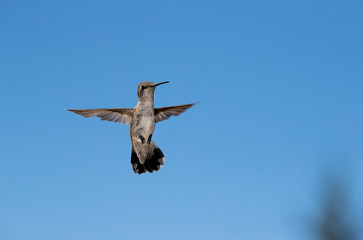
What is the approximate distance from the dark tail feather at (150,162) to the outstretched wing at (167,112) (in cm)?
53

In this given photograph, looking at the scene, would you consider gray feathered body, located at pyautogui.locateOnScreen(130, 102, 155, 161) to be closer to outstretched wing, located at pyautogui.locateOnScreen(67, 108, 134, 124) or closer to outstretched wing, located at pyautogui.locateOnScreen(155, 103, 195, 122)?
outstretched wing, located at pyautogui.locateOnScreen(67, 108, 134, 124)

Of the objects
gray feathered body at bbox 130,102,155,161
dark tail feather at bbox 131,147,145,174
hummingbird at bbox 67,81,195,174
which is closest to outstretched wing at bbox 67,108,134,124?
hummingbird at bbox 67,81,195,174

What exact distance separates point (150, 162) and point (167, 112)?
855 mm

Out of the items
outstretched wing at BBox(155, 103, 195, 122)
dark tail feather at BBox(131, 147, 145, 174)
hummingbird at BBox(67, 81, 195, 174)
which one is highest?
outstretched wing at BBox(155, 103, 195, 122)

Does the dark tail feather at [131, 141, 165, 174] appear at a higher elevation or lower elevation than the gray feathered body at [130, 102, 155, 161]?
lower

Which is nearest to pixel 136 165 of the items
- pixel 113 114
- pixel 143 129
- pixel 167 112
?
pixel 143 129

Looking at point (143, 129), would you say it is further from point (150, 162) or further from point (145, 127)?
point (150, 162)

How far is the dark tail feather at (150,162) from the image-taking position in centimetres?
397

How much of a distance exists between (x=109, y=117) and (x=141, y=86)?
26.5 inches

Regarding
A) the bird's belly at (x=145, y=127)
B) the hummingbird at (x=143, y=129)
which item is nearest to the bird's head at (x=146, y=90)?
the hummingbird at (x=143, y=129)

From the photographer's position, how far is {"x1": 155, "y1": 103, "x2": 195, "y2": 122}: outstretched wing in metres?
4.62

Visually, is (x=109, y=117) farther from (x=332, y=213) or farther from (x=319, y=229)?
(x=332, y=213)

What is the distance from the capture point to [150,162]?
4.10 meters

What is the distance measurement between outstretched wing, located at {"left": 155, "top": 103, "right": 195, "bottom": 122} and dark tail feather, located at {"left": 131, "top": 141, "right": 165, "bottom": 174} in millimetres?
531
